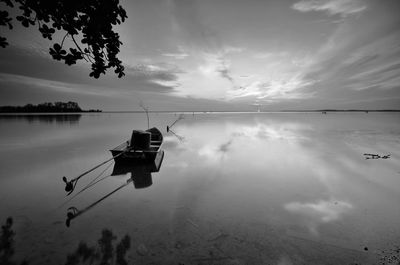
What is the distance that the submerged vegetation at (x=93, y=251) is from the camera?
4.75 metres

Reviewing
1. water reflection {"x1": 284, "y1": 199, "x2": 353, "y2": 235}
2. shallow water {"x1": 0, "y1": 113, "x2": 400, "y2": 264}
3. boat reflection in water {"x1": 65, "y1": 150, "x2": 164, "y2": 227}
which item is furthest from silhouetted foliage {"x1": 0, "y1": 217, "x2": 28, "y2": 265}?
water reflection {"x1": 284, "y1": 199, "x2": 353, "y2": 235}

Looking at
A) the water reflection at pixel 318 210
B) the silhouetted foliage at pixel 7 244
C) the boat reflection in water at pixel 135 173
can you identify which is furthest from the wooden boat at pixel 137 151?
the water reflection at pixel 318 210

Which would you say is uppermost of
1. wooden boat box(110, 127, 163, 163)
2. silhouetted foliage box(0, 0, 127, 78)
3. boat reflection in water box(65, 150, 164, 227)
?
silhouetted foliage box(0, 0, 127, 78)

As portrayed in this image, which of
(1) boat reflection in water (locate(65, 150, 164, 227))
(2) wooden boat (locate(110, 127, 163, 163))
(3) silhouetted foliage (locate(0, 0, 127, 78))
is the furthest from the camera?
(2) wooden boat (locate(110, 127, 163, 163))

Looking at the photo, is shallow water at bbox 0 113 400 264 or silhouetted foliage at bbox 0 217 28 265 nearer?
silhouetted foliage at bbox 0 217 28 265

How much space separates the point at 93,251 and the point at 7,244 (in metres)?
2.59

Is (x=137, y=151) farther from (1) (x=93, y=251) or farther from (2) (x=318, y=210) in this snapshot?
(2) (x=318, y=210)

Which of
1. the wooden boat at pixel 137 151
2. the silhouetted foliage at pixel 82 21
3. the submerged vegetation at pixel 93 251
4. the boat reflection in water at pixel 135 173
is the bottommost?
the boat reflection in water at pixel 135 173

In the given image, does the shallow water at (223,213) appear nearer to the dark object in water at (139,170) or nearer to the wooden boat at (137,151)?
the dark object in water at (139,170)

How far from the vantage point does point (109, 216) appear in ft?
23.2

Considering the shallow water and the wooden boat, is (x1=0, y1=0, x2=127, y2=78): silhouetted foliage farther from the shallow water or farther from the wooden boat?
the wooden boat

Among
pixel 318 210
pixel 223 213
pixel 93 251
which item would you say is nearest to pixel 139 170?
pixel 223 213

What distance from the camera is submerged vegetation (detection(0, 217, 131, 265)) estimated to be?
4.75 m

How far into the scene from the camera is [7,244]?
17.2ft
